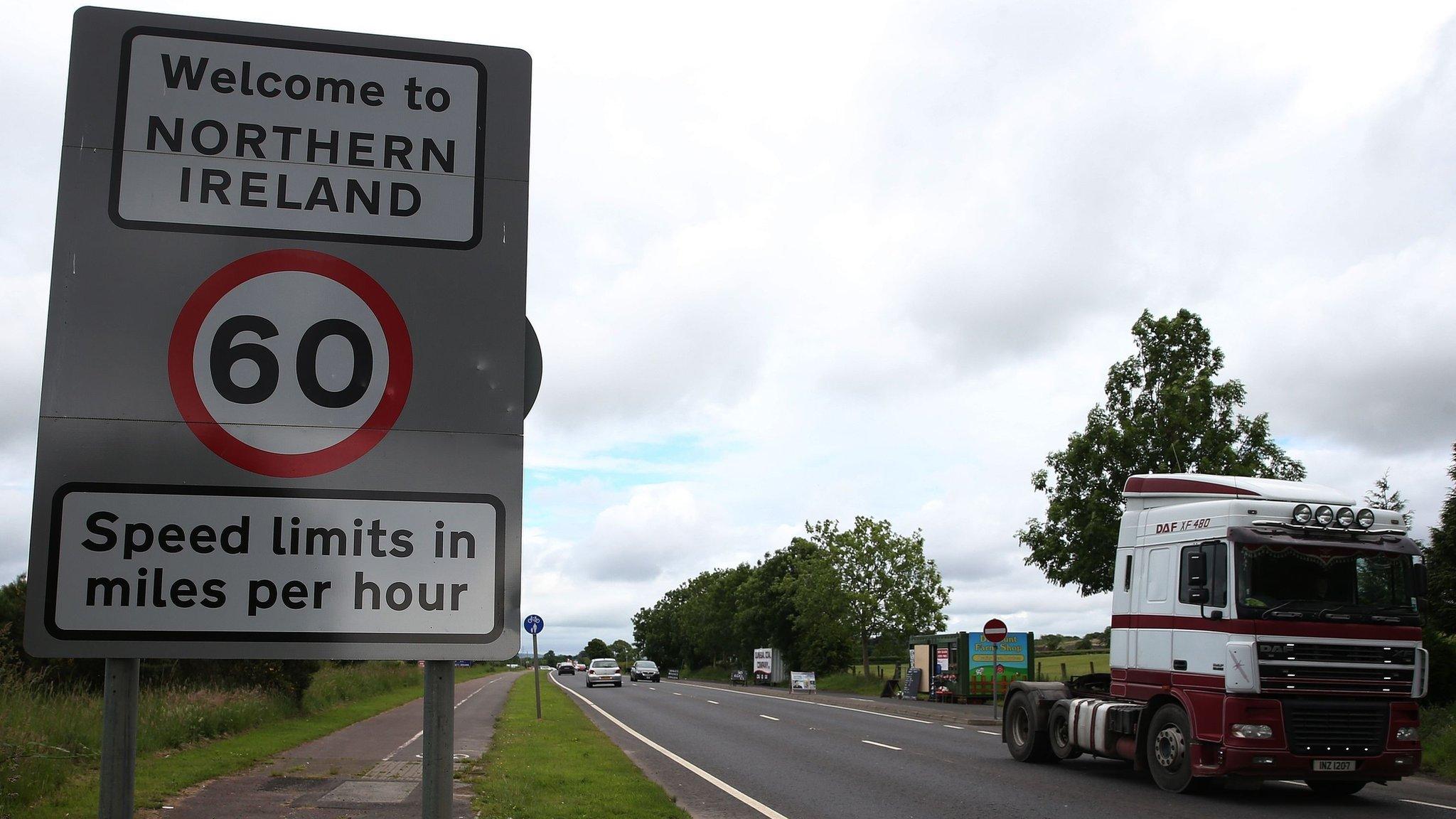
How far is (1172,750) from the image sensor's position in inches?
581

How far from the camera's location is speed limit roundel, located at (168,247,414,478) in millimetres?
2521

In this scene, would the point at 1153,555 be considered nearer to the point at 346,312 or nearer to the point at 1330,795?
the point at 1330,795

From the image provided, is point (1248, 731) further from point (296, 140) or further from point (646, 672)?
Answer: point (646, 672)

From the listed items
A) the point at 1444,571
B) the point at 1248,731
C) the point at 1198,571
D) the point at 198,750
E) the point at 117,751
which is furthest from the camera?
the point at 1444,571

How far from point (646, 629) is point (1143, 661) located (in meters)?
162

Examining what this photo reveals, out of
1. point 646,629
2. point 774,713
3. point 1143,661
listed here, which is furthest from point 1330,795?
point 646,629

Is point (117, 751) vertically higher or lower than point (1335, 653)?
higher

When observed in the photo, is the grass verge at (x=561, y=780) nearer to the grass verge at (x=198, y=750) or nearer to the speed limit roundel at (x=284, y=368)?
the grass verge at (x=198, y=750)

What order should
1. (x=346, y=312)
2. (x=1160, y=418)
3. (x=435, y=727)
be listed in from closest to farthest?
(x=435, y=727), (x=346, y=312), (x=1160, y=418)

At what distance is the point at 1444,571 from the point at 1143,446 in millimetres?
8595

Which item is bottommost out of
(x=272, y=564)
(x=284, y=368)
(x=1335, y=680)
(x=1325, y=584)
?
(x=1335, y=680)

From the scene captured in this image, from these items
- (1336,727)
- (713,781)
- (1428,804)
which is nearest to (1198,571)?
(1336,727)

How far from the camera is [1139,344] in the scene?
3266cm

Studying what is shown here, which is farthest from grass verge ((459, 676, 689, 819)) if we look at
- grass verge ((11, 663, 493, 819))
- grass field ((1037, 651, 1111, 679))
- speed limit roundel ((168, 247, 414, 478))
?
grass field ((1037, 651, 1111, 679))
